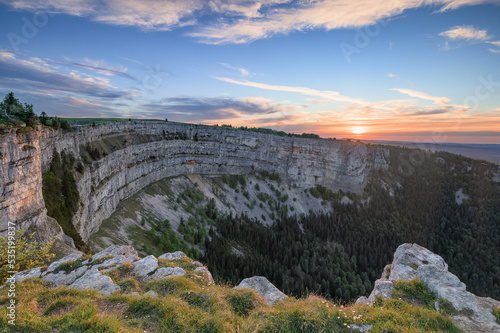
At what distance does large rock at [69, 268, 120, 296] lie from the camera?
11509 mm

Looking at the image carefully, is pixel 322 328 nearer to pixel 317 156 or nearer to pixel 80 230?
pixel 80 230

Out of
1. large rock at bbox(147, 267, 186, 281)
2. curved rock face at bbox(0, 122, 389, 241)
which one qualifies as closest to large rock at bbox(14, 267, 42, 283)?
curved rock face at bbox(0, 122, 389, 241)

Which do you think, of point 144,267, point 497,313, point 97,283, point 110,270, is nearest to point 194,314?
point 97,283

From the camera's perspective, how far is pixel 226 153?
83062 millimetres

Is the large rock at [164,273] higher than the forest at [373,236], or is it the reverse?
the large rock at [164,273]

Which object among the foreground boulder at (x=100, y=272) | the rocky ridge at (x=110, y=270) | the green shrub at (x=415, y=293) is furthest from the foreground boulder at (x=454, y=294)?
the foreground boulder at (x=100, y=272)

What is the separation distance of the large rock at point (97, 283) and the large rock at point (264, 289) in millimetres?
6475

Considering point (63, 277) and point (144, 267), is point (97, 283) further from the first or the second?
point (63, 277)

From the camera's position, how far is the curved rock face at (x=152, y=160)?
62.5 ft

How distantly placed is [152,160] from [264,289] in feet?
173

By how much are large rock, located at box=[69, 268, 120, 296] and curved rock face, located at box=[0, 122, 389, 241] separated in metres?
9.63

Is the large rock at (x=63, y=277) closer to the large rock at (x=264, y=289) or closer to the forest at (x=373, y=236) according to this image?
the large rock at (x=264, y=289)

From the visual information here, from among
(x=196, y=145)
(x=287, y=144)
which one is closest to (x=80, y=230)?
(x=196, y=145)

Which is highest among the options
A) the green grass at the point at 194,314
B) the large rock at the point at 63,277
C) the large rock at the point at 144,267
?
the green grass at the point at 194,314
